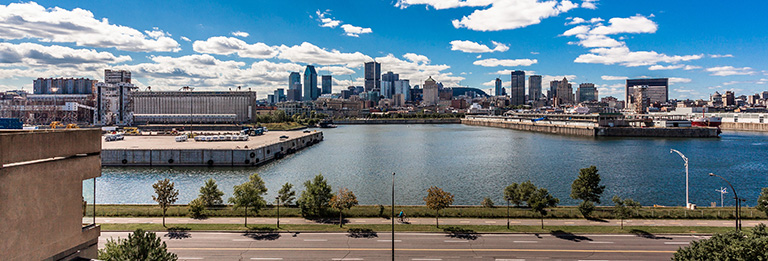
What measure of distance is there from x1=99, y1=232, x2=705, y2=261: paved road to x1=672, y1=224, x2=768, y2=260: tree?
271 inches

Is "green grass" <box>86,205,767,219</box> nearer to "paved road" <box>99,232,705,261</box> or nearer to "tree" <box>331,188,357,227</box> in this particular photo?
"tree" <box>331,188,357,227</box>

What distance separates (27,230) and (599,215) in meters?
34.9

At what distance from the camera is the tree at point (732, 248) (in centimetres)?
1504

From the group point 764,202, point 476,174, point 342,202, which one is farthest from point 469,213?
point 476,174

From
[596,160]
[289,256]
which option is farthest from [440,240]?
[596,160]

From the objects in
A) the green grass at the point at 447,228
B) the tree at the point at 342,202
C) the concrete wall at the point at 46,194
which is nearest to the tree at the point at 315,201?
the tree at the point at 342,202

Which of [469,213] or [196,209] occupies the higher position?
[196,209]

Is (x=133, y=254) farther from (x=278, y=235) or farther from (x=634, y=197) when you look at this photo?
Result: (x=634, y=197)

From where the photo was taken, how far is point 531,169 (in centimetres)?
6581

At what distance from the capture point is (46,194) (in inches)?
415

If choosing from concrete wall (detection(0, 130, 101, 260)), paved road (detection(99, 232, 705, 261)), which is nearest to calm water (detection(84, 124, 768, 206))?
paved road (detection(99, 232, 705, 261))

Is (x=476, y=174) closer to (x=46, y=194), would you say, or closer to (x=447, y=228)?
(x=447, y=228)

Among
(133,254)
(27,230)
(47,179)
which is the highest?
(47,179)

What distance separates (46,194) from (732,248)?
72.0 feet
